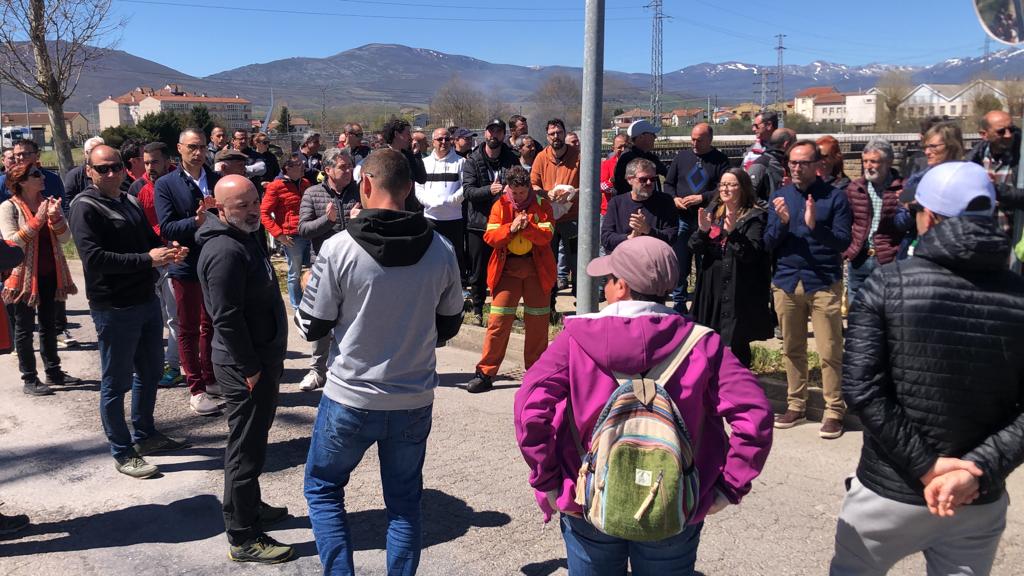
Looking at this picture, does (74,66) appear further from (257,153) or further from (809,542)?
(809,542)

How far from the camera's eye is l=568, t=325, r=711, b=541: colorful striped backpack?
2432 millimetres

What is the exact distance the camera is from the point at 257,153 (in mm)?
12070

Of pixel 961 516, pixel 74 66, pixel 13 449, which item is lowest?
pixel 13 449

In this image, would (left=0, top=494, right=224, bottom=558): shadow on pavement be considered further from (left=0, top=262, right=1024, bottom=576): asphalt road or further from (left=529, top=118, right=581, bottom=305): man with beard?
(left=529, top=118, right=581, bottom=305): man with beard

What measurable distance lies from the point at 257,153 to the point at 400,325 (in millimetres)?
9463

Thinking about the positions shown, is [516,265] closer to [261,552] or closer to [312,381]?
[312,381]

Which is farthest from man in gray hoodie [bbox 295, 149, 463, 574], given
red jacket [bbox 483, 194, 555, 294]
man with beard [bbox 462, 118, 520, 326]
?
man with beard [bbox 462, 118, 520, 326]

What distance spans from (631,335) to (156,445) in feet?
13.9

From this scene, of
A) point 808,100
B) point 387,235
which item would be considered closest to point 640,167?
point 387,235

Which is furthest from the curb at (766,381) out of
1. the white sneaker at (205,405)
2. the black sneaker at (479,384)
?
the white sneaker at (205,405)

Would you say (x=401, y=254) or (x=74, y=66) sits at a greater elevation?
(x=74, y=66)

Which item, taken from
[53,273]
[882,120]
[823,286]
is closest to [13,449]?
[53,273]

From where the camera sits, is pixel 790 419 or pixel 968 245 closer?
pixel 968 245

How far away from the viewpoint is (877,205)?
7195mm
